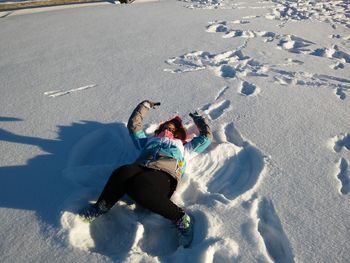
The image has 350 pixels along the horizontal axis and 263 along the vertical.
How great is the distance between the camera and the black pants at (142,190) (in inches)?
74.4

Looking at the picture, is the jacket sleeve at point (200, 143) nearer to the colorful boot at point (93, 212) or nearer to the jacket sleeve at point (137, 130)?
the jacket sleeve at point (137, 130)

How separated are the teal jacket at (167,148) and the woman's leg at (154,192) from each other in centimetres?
9

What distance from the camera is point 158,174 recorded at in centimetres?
209

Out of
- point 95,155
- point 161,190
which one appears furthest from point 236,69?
point 161,190

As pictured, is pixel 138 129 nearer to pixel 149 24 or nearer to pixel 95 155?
pixel 95 155

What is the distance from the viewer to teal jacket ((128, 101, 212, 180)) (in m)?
2.19

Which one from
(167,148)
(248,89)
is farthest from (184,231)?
(248,89)

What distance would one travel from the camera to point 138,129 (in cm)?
256

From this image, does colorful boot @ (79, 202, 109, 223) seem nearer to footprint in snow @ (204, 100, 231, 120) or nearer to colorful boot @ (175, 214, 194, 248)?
colorful boot @ (175, 214, 194, 248)

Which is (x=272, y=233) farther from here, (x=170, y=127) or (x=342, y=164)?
(x=170, y=127)

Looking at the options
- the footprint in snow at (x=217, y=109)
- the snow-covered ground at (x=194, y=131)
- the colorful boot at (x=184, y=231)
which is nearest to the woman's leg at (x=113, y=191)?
the snow-covered ground at (x=194, y=131)

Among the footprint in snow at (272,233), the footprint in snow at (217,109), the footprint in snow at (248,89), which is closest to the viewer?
the footprint in snow at (272,233)

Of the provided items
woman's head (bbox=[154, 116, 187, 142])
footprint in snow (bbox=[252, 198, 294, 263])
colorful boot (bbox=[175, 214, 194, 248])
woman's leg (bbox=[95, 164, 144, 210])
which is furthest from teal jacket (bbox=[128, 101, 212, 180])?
footprint in snow (bbox=[252, 198, 294, 263])

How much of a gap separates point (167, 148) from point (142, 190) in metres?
0.45
